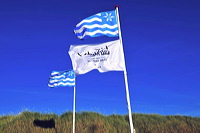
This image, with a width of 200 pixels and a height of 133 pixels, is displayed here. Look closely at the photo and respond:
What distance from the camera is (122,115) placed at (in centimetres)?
2570

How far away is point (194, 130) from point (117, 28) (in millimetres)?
14904

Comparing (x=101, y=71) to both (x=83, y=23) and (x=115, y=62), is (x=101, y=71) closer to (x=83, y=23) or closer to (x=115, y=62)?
(x=115, y=62)

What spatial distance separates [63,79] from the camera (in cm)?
2209

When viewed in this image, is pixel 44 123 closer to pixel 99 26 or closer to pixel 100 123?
pixel 100 123

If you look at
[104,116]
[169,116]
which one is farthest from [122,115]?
[169,116]

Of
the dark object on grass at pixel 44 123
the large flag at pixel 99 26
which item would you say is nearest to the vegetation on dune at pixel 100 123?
the dark object on grass at pixel 44 123

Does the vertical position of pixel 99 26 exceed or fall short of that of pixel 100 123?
it exceeds it

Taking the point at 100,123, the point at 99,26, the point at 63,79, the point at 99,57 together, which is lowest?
the point at 100,123

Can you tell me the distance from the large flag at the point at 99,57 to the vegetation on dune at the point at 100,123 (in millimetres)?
10674

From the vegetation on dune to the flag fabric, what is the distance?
3.75 m

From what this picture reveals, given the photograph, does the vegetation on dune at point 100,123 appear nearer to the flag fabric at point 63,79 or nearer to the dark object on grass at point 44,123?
the dark object on grass at point 44,123

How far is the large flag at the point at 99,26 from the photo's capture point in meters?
12.5

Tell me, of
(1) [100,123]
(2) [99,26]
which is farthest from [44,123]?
(2) [99,26]

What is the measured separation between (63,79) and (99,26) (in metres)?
10.4
